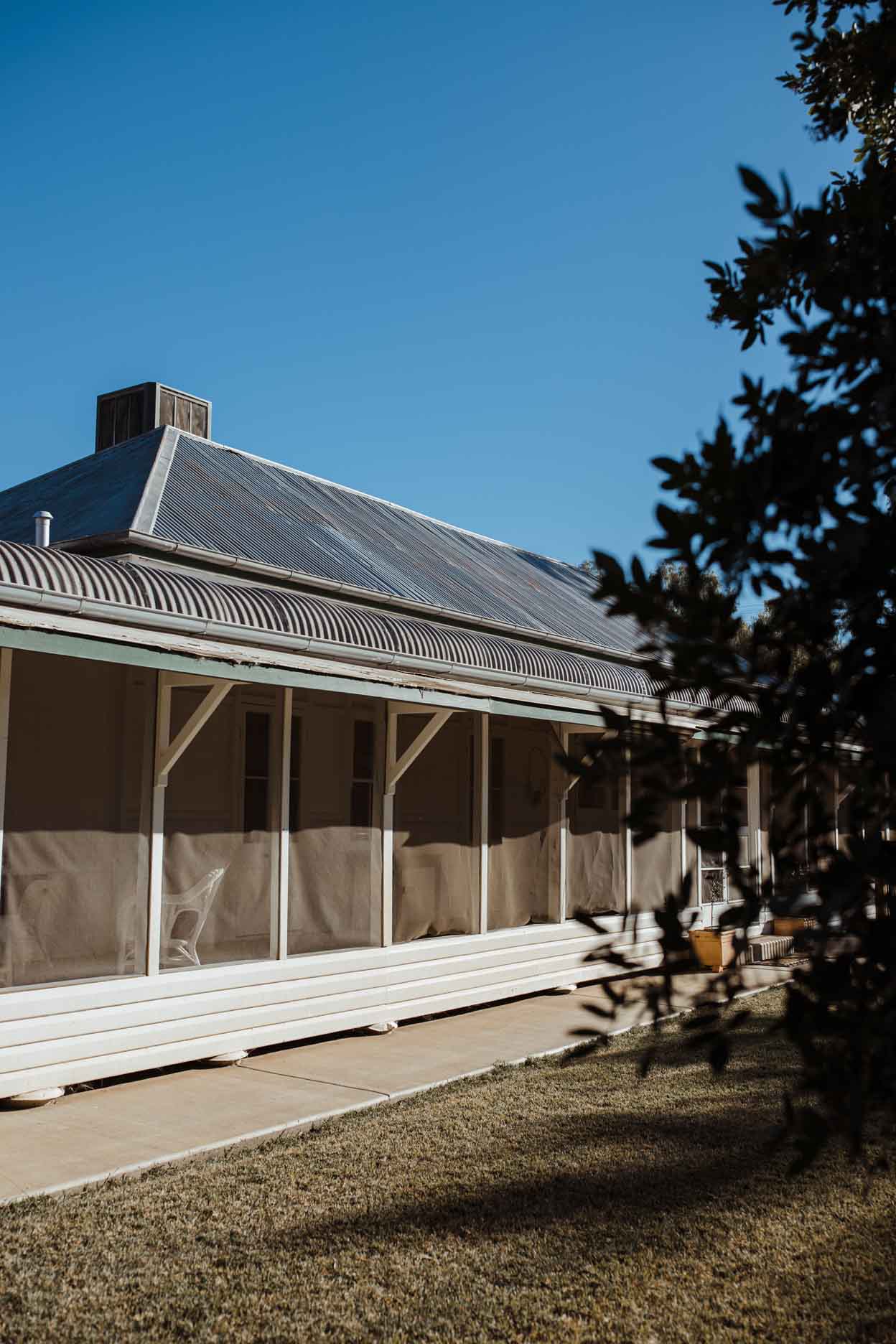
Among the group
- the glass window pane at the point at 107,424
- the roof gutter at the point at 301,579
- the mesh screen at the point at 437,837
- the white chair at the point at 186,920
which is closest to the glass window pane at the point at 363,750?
the mesh screen at the point at 437,837

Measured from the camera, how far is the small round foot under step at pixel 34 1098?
6992 millimetres

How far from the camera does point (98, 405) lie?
15359 mm

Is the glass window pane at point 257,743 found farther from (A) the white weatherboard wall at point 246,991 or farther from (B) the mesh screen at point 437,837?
(B) the mesh screen at point 437,837

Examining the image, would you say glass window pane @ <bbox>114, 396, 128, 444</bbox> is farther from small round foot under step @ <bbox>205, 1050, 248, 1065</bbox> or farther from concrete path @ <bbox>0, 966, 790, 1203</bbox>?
small round foot under step @ <bbox>205, 1050, 248, 1065</bbox>

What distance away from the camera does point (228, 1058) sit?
27.1 ft

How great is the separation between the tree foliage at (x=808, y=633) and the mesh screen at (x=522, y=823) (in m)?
9.08

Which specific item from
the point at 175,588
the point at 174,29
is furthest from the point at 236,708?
the point at 174,29

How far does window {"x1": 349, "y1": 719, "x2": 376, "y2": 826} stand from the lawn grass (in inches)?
127

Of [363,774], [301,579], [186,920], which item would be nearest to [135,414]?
[301,579]

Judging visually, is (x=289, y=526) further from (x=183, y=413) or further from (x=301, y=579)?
(x=183, y=413)

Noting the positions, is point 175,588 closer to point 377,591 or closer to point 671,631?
point 377,591

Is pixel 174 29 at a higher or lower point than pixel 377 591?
higher

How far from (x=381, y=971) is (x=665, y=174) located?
6.53 metres

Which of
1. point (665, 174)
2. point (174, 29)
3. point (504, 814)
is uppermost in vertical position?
point (174, 29)
